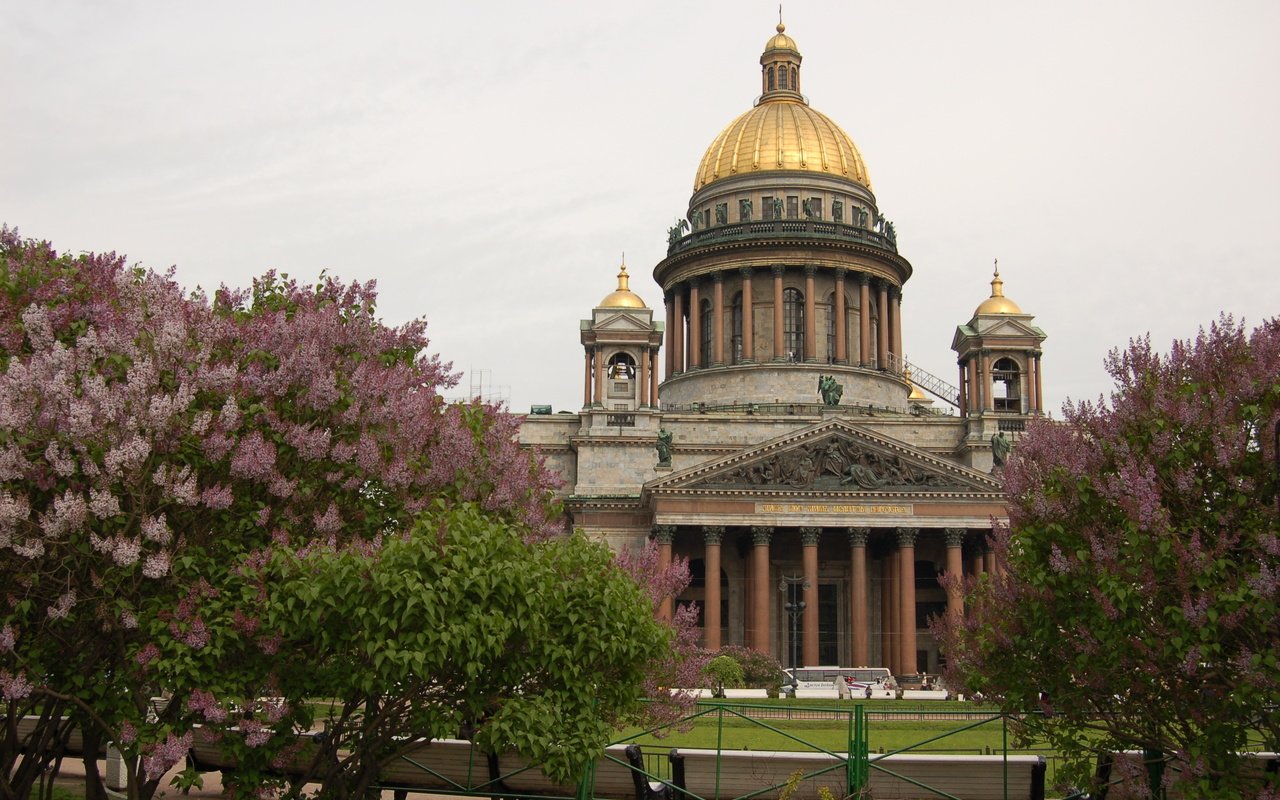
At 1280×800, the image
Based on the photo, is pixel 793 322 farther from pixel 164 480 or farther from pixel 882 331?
pixel 164 480

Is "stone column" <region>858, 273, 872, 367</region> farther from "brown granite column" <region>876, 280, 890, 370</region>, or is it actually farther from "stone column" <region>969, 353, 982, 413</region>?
"stone column" <region>969, 353, 982, 413</region>

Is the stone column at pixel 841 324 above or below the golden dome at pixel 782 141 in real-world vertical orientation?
below

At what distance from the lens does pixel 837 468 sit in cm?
6412

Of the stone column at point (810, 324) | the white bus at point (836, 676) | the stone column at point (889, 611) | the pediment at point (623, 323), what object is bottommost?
the white bus at point (836, 676)

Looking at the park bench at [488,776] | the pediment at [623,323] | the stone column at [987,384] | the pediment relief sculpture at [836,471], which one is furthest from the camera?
the stone column at [987,384]

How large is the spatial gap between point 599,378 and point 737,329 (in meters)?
13.2

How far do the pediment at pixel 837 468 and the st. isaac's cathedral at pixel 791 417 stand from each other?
9 cm

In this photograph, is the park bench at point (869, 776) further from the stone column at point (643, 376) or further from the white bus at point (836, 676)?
the stone column at point (643, 376)

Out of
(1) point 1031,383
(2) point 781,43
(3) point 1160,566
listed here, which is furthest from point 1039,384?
(3) point 1160,566

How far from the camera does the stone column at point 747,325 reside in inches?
3061

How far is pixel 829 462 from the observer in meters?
64.2

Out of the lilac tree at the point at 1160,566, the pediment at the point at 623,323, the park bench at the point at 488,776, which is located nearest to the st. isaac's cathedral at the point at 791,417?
the pediment at the point at 623,323

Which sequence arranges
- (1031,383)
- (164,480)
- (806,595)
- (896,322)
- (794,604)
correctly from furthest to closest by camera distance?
1. (896,322)
2. (1031,383)
3. (806,595)
4. (794,604)
5. (164,480)

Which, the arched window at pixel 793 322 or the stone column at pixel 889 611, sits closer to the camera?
the stone column at pixel 889 611
